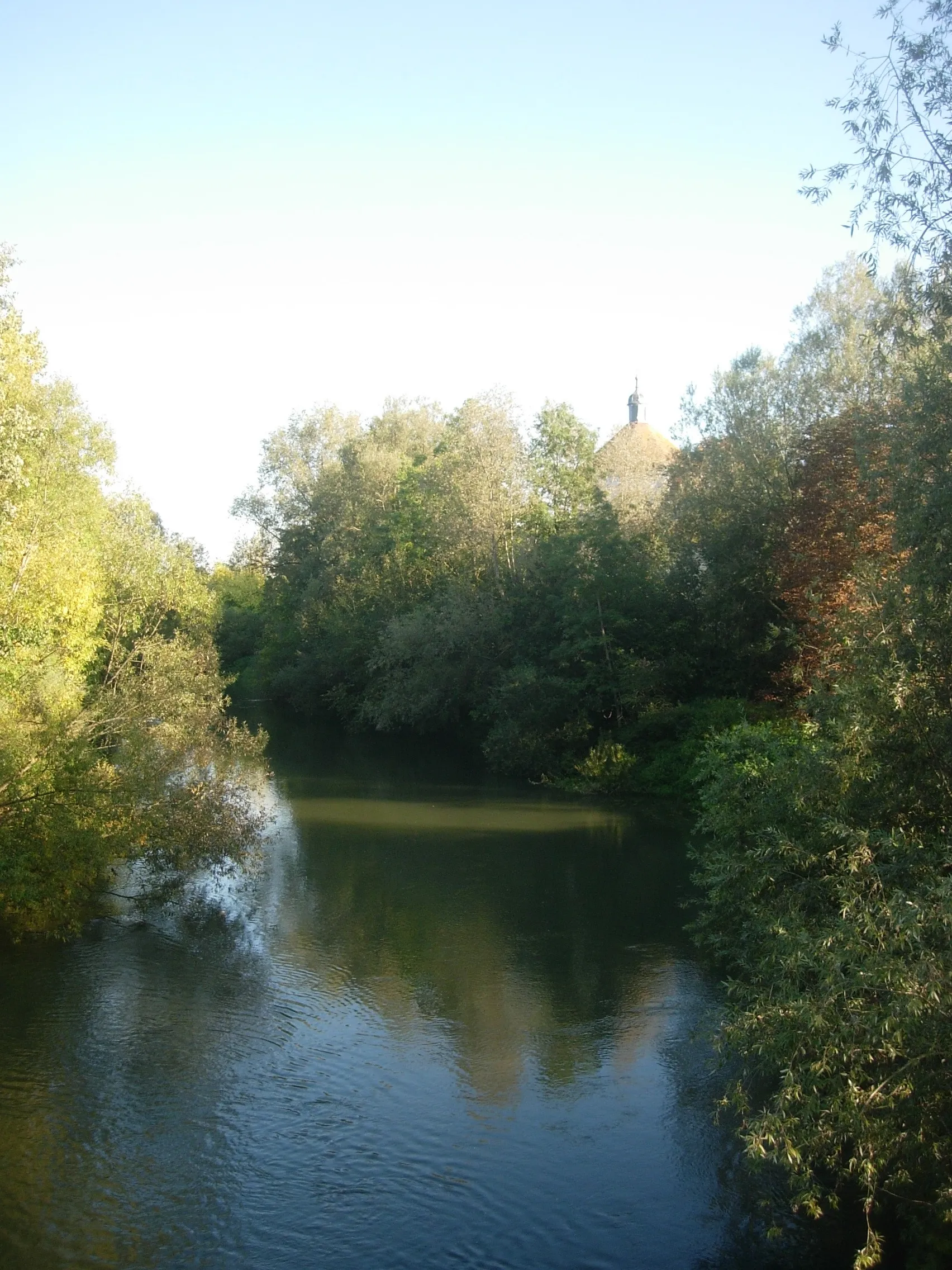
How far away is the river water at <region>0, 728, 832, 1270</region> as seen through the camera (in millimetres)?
8953

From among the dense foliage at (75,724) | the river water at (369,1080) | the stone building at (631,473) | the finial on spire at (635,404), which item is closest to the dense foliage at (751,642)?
the stone building at (631,473)

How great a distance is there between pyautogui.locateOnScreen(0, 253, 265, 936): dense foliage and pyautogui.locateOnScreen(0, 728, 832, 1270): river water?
1.33 m

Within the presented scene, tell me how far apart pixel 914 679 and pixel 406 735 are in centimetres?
3484

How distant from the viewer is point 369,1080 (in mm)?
11742

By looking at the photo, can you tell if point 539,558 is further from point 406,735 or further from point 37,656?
point 37,656

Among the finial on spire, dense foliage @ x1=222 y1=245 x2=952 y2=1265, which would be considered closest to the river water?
dense foliage @ x1=222 y1=245 x2=952 y2=1265

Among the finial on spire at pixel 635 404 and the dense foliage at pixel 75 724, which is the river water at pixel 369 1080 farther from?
the finial on spire at pixel 635 404

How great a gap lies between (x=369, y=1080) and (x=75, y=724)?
7441 millimetres

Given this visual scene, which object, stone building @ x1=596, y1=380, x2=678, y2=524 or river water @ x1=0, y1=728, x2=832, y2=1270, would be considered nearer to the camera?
river water @ x1=0, y1=728, x2=832, y2=1270

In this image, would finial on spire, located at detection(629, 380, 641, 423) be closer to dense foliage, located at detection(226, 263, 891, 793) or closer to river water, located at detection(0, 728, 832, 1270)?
dense foliage, located at detection(226, 263, 891, 793)

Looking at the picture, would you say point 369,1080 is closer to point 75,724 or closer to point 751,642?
point 75,724

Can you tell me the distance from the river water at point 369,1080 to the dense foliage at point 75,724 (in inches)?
52.3

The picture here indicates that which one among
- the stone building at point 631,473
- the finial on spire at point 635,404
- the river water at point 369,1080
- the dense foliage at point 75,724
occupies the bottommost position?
the river water at point 369,1080

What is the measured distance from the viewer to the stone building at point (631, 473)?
39.1 metres
